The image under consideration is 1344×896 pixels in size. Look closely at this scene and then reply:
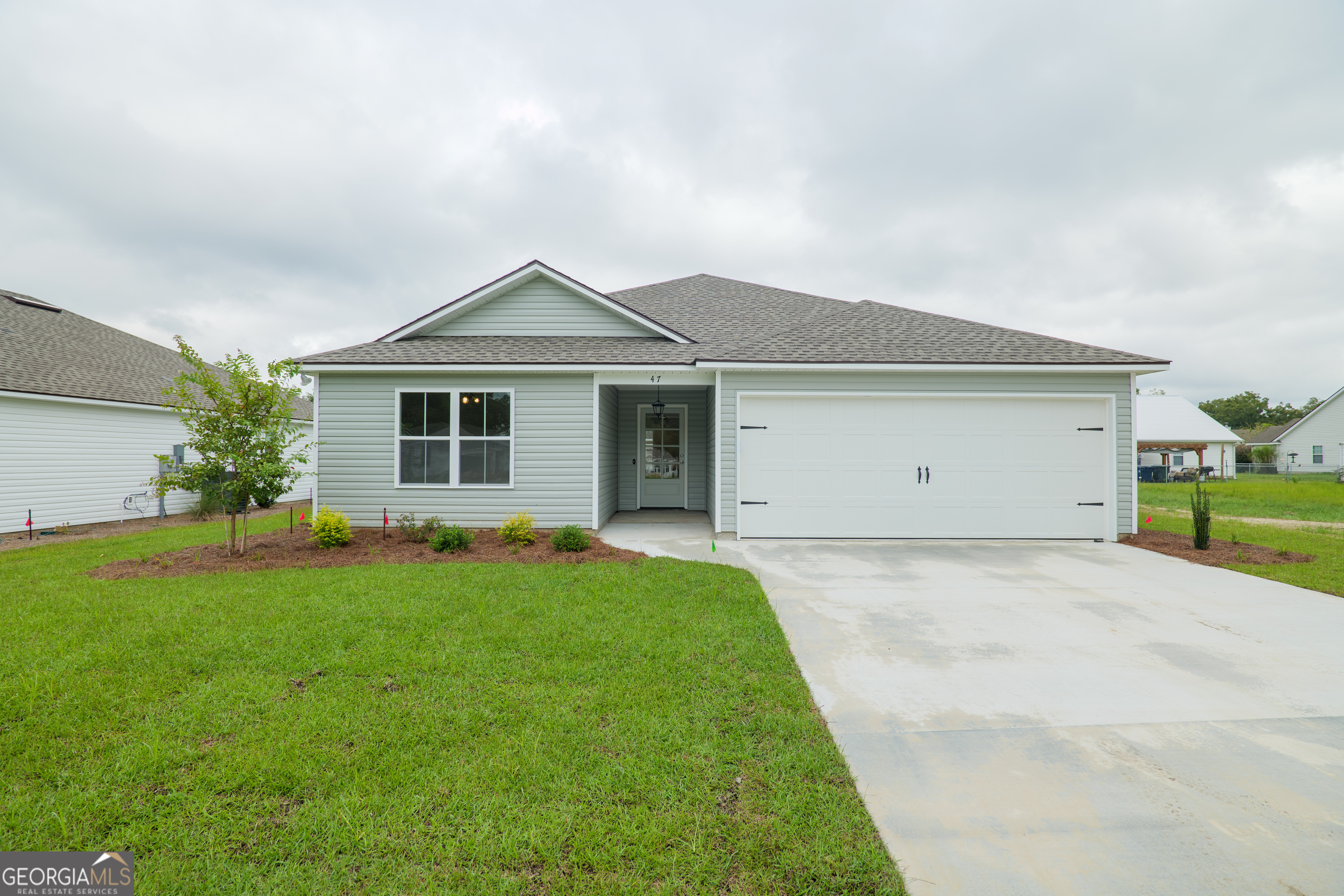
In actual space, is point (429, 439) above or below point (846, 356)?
below

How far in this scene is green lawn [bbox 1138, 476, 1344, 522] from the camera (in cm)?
1327

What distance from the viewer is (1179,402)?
3431 cm

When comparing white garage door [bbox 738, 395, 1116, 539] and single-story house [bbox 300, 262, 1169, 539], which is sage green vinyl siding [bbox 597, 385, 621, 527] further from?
white garage door [bbox 738, 395, 1116, 539]

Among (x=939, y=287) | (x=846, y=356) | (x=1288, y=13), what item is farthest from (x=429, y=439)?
(x=939, y=287)

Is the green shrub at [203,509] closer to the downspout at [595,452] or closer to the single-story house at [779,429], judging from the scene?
the single-story house at [779,429]

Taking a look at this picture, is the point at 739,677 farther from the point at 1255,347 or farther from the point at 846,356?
the point at 1255,347

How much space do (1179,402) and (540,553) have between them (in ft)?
146

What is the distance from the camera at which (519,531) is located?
25.4 ft

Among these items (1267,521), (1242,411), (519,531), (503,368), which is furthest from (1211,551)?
(1242,411)

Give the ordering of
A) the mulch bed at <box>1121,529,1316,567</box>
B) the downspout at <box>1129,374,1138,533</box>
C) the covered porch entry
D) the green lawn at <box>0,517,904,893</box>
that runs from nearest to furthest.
→ the green lawn at <box>0,517,904,893</box> < the mulch bed at <box>1121,529,1316,567</box> < the downspout at <box>1129,374,1138,533</box> < the covered porch entry

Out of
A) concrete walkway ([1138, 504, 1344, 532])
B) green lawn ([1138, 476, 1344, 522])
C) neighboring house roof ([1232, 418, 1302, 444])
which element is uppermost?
neighboring house roof ([1232, 418, 1302, 444])

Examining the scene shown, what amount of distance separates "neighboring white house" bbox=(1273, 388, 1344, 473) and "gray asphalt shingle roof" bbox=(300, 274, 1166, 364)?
39671mm

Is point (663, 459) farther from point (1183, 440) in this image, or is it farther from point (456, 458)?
point (1183, 440)

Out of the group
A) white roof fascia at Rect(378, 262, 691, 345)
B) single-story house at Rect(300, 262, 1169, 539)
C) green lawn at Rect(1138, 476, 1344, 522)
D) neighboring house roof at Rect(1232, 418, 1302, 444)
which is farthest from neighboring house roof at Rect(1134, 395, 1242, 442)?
white roof fascia at Rect(378, 262, 691, 345)
